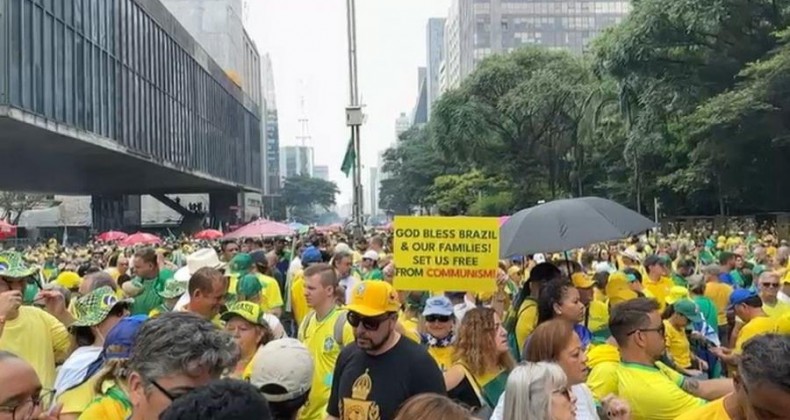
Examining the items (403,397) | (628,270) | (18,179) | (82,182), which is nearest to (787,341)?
(403,397)

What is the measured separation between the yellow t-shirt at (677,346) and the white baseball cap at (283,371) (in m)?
3.66

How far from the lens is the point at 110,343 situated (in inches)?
132

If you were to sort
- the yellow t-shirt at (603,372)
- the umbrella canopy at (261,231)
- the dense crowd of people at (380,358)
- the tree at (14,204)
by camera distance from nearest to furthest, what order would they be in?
1. the dense crowd of people at (380,358)
2. the yellow t-shirt at (603,372)
3. the umbrella canopy at (261,231)
4. the tree at (14,204)

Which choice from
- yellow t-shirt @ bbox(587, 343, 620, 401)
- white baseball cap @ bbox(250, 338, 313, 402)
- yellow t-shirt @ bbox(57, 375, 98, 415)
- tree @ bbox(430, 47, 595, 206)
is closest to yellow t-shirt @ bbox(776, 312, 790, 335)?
yellow t-shirt @ bbox(587, 343, 620, 401)

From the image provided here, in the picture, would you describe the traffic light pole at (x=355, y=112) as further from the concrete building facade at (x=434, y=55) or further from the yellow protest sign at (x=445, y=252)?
the concrete building facade at (x=434, y=55)

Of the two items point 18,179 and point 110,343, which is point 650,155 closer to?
point 18,179

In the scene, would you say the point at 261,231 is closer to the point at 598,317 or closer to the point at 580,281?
the point at 598,317

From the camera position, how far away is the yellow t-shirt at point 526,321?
18.6ft

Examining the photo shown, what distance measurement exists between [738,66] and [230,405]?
35.5 m

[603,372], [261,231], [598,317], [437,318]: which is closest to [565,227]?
[598,317]

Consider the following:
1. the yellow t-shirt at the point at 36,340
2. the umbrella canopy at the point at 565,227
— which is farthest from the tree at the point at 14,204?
the yellow t-shirt at the point at 36,340

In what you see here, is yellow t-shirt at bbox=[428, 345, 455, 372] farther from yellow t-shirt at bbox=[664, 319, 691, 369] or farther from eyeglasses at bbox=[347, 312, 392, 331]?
yellow t-shirt at bbox=[664, 319, 691, 369]

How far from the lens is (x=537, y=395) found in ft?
9.91

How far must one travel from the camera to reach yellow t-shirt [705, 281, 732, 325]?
8.02 metres
